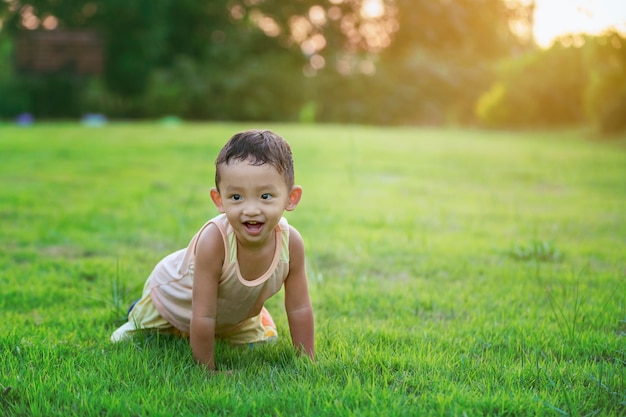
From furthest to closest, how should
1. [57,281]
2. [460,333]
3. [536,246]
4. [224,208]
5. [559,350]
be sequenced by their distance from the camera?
[536,246] → [57,281] → [460,333] → [559,350] → [224,208]

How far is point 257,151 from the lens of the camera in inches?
88.4

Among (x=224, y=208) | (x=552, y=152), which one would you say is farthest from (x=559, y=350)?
(x=552, y=152)

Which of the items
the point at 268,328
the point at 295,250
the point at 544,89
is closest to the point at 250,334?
the point at 268,328

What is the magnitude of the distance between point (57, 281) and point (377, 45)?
2899cm

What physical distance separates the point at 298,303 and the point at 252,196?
0.49m

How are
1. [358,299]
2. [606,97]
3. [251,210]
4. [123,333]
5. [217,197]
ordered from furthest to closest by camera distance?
[606,97], [358,299], [123,333], [217,197], [251,210]

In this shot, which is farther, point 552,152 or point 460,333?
point 552,152

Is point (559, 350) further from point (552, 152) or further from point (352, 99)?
point (352, 99)

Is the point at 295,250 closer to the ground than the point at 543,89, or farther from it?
closer to the ground

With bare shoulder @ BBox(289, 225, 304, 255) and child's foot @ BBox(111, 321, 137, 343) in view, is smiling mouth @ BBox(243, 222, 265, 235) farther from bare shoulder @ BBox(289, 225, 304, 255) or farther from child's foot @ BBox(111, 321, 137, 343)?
child's foot @ BBox(111, 321, 137, 343)

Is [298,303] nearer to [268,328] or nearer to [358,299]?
[268,328]

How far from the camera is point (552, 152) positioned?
41.9 ft

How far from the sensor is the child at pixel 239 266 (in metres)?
2.25

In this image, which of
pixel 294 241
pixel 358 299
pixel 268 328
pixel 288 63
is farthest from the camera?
pixel 288 63
